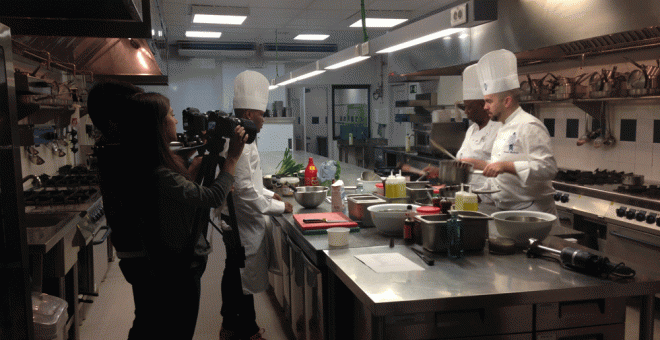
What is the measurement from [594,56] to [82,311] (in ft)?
15.4

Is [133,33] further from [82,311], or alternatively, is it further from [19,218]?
[82,311]

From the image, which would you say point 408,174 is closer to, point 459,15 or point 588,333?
point 459,15

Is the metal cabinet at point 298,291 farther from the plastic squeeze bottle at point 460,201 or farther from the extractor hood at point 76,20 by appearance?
the extractor hood at point 76,20

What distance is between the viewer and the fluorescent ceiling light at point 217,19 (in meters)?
6.84

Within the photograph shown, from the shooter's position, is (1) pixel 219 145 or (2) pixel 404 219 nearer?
(1) pixel 219 145

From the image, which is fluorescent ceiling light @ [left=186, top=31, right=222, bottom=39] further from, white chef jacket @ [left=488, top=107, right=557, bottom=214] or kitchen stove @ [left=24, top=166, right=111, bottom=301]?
white chef jacket @ [left=488, top=107, right=557, bottom=214]

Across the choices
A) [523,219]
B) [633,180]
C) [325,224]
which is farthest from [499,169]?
[633,180]

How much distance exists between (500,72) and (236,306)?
215 cm

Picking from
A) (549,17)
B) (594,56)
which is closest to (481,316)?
(549,17)

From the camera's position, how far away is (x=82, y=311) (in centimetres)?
369

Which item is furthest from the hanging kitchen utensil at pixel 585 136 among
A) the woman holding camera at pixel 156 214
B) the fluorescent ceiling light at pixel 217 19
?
the fluorescent ceiling light at pixel 217 19

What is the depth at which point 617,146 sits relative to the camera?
459 centimetres

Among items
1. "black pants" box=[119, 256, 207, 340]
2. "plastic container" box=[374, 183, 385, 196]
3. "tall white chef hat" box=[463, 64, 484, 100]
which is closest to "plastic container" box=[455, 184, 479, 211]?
"plastic container" box=[374, 183, 385, 196]

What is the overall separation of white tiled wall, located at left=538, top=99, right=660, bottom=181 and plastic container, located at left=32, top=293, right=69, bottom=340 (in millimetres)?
4335
